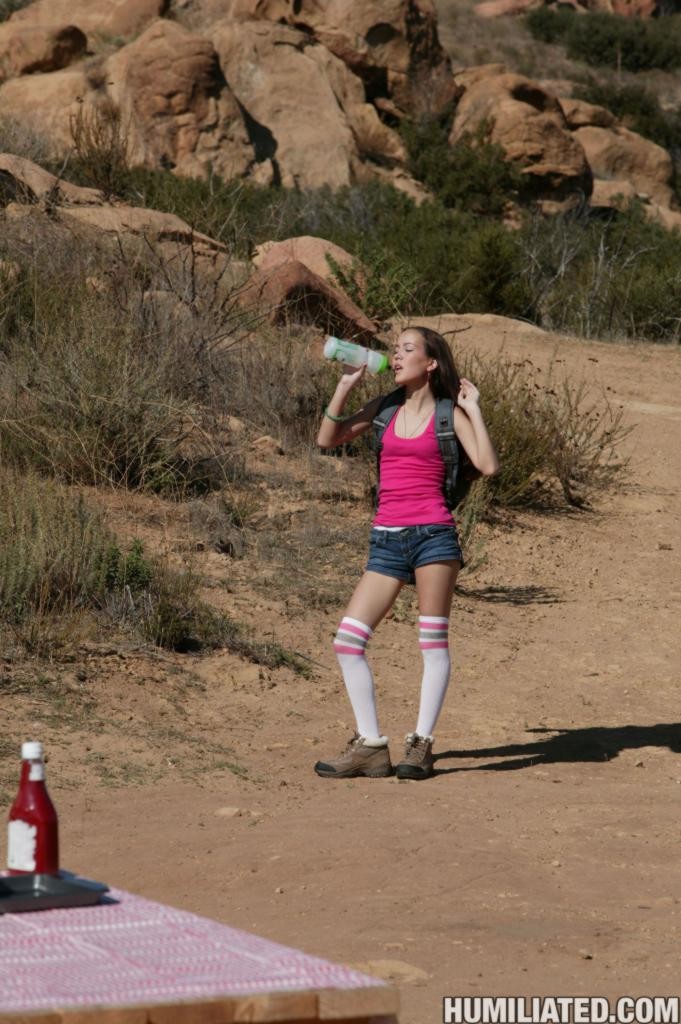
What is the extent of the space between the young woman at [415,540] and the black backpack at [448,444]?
3 centimetres

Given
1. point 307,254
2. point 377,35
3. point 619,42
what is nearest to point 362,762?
point 307,254

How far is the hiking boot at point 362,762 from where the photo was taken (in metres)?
7.11

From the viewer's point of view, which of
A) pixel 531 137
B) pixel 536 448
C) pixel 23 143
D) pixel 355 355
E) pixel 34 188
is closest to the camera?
pixel 355 355

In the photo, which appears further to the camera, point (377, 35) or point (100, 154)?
point (377, 35)

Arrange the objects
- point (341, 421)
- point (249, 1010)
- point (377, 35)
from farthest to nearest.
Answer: point (377, 35), point (341, 421), point (249, 1010)

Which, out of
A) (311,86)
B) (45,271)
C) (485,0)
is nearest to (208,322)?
(45,271)

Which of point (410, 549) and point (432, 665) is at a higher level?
point (410, 549)

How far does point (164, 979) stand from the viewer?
109 inches

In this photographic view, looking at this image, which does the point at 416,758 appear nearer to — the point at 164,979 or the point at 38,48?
the point at 164,979

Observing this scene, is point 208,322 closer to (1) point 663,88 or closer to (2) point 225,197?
(2) point 225,197

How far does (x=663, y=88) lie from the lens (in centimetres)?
4753

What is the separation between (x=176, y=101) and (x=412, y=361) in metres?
18.5

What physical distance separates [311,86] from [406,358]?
22.5m

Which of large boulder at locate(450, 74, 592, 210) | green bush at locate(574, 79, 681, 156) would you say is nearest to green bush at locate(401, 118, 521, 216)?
large boulder at locate(450, 74, 592, 210)
